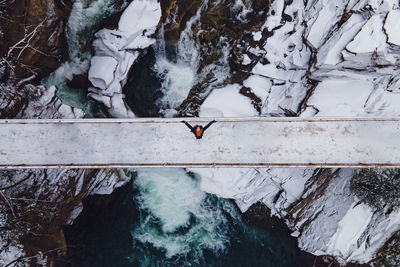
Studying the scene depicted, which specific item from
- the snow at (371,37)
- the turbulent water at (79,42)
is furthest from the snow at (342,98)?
the turbulent water at (79,42)

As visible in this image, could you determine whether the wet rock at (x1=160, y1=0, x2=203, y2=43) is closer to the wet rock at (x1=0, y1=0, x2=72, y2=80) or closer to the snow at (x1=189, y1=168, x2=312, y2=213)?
the wet rock at (x1=0, y1=0, x2=72, y2=80)

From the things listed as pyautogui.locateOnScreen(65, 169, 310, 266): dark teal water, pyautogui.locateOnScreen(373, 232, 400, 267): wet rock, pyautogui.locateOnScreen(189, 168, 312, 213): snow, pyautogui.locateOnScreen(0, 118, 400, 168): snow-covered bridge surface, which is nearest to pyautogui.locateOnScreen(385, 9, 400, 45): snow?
pyautogui.locateOnScreen(0, 118, 400, 168): snow-covered bridge surface

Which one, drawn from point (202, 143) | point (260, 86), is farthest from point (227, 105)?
point (202, 143)

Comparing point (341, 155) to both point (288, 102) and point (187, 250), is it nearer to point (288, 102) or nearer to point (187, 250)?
point (288, 102)

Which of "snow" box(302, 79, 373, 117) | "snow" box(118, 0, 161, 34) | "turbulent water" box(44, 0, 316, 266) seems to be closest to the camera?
"snow" box(302, 79, 373, 117)

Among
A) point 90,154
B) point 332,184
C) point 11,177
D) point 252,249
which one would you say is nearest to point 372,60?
point 332,184

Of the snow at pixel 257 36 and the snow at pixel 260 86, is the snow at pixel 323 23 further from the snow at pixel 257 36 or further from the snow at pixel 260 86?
the snow at pixel 260 86
